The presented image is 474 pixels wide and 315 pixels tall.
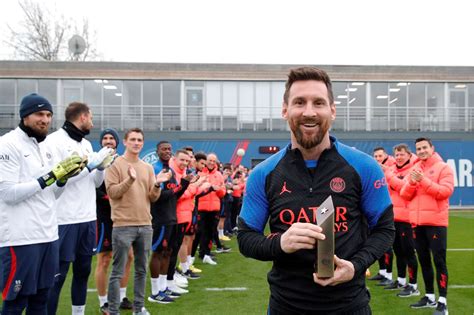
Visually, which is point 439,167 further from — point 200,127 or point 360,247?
point 200,127

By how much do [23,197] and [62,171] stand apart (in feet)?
1.18

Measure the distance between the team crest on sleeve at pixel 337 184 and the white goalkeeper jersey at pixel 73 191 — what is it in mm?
3220

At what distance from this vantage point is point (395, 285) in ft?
26.6

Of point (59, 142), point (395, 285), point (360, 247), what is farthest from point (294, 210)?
point (395, 285)

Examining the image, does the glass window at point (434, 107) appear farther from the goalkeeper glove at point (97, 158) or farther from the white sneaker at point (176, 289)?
the goalkeeper glove at point (97, 158)

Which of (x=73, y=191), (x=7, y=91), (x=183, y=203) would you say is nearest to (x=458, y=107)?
(x=183, y=203)

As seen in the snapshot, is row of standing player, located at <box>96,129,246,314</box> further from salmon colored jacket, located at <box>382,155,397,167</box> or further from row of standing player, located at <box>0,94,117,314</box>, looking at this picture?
salmon colored jacket, located at <box>382,155,397,167</box>

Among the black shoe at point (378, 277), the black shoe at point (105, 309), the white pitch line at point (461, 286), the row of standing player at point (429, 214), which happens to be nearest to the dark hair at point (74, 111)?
the black shoe at point (105, 309)

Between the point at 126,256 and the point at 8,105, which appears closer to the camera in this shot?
the point at 126,256

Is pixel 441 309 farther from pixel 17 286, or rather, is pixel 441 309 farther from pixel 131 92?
pixel 131 92

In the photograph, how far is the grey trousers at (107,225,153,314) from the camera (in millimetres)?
5598

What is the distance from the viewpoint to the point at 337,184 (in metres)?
2.38

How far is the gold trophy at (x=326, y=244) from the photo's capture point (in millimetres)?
1973

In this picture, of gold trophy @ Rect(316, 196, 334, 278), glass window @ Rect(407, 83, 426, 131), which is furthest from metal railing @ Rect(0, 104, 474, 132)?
gold trophy @ Rect(316, 196, 334, 278)
